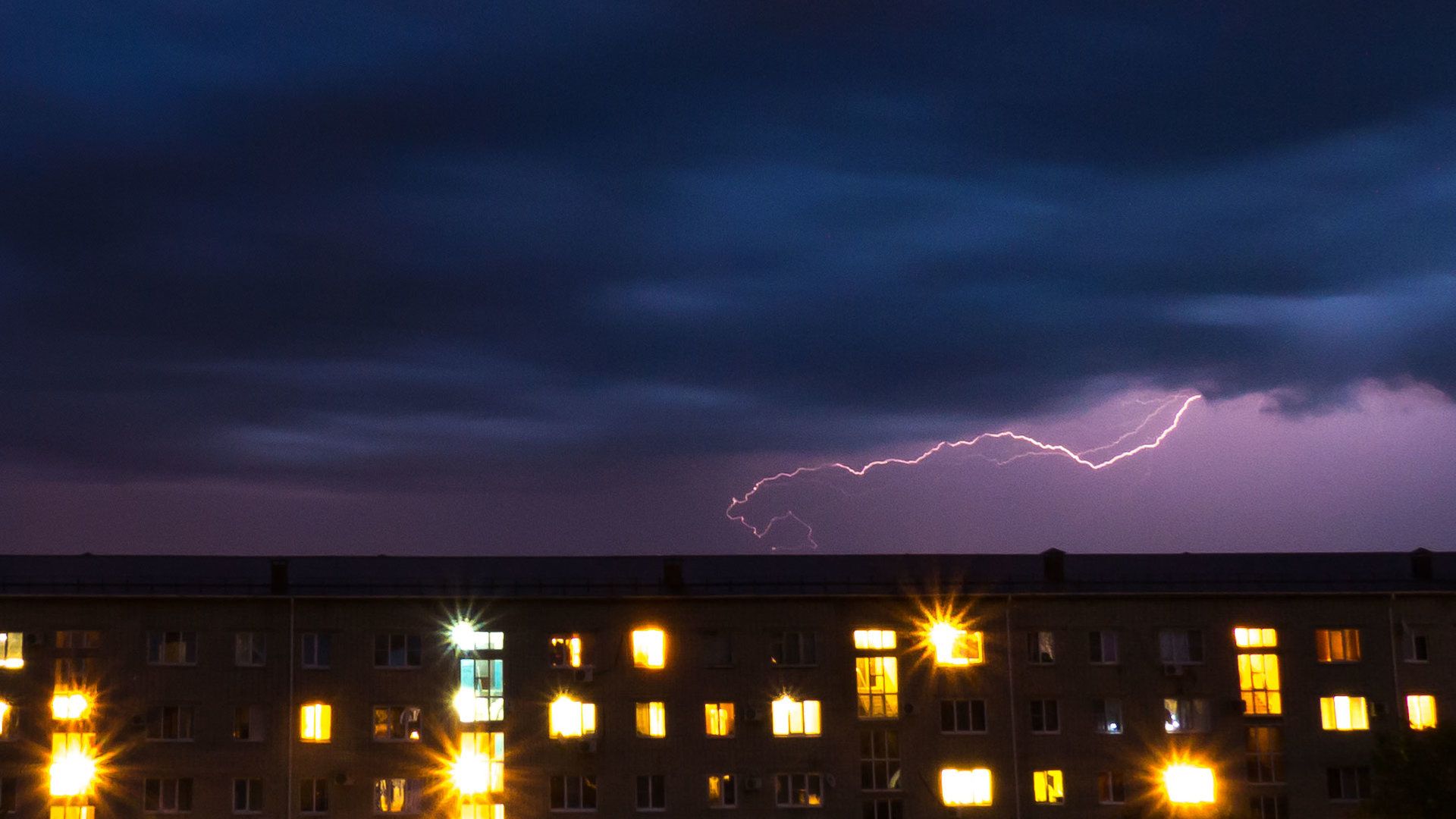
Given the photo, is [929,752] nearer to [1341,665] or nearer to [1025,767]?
[1025,767]

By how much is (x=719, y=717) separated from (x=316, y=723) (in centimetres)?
1462

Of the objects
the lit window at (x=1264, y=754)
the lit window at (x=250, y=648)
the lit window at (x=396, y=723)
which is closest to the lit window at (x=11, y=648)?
the lit window at (x=250, y=648)

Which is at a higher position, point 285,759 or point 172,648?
point 172,648

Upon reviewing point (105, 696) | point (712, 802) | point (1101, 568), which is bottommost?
point (712, 802)

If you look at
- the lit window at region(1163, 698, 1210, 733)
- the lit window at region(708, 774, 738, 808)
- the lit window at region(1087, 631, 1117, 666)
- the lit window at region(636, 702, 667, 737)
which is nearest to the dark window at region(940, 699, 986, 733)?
the lit window at region(1087, 631, 1117, 666)

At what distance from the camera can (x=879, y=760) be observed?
6006 centimetres

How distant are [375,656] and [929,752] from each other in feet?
67.9

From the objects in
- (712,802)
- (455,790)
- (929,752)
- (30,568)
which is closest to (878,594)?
(929,752)

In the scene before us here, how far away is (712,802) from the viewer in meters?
59.2

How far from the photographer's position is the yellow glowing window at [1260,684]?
61062 millimetres

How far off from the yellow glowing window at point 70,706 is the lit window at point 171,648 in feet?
8.64

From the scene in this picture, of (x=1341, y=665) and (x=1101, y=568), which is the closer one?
(x=1341, y=665)

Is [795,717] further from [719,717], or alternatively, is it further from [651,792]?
[651,792]

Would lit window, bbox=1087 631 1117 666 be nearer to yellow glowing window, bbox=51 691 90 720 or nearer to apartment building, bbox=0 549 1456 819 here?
apartment building, bbox=0 549 1456 819
